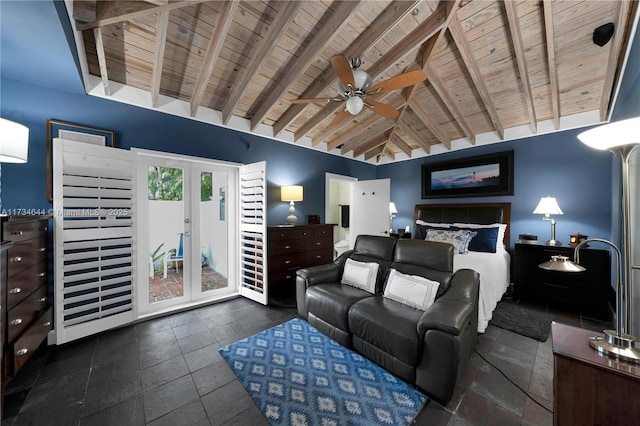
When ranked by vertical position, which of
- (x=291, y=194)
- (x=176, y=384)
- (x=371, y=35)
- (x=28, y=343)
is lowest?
(x=176, y=384)

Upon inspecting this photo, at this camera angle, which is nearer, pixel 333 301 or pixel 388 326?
pixel 388 326

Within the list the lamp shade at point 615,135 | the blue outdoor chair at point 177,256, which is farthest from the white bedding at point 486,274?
the blue outdoor chair at point 177,256

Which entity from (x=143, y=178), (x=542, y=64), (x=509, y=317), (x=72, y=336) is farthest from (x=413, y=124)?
(x=72, y=336)

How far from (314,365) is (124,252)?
244cm

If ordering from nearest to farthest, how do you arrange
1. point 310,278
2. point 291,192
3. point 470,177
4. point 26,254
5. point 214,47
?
point 26,254 < point 214,47 < point 310,278 < point 291,192 < point 470,177

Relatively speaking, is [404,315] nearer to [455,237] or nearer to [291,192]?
[455,237]

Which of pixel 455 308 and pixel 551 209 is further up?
pixel 551 209

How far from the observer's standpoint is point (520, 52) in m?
2.57

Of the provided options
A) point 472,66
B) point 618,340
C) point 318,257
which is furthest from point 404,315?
point 472,66

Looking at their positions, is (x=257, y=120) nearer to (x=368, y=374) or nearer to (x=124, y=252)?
(x=124, y=252)

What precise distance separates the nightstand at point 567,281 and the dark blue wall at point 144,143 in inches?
136

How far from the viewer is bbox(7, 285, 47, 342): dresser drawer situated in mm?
1648

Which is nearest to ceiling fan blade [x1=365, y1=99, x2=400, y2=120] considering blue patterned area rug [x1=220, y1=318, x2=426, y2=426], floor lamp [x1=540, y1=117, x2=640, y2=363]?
floor lamp [x1=540, y1=117, x2=640, y2=363]

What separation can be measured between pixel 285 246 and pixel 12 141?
9.23ft
